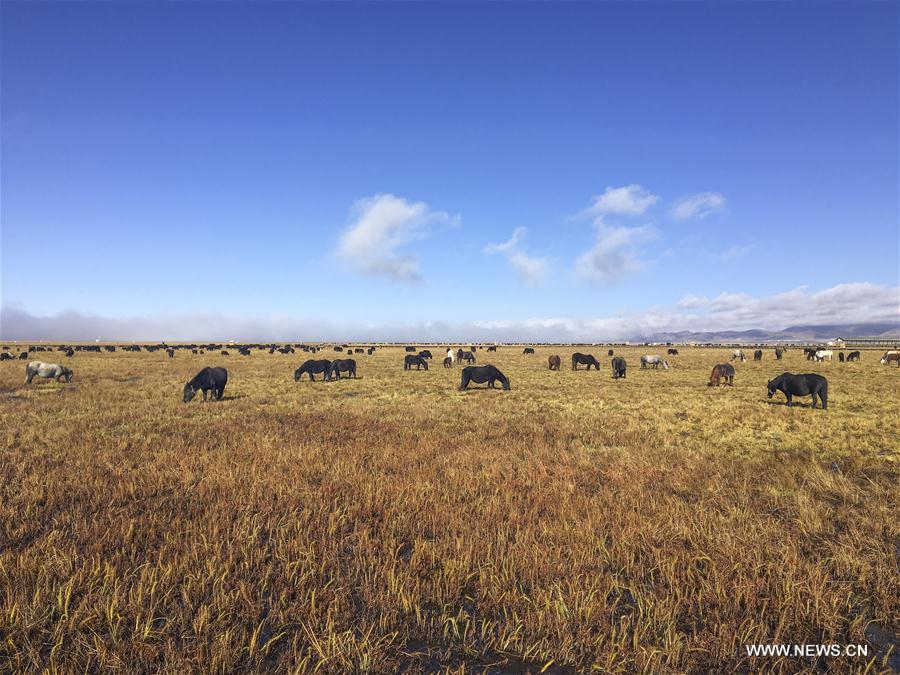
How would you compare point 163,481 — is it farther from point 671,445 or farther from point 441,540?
point 671,445

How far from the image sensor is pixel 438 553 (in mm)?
4266

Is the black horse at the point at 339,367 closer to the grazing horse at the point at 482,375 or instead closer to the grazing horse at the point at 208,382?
the grazing horse at the point at 482,375

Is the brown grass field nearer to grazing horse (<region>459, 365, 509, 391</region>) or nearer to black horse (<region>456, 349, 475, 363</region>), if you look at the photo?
grazing horse (<region>459, 365, 509, 391</region>)

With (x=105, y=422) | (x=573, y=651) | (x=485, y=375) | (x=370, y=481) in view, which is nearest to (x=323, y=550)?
(x=370, y=481)


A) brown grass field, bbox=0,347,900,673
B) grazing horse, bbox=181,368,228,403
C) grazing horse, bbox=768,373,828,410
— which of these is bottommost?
brown grass field, bbox=0,347,900,673

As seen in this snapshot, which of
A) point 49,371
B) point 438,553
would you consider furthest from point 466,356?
point 438,553

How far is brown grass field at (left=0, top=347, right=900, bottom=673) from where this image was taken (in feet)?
9.71

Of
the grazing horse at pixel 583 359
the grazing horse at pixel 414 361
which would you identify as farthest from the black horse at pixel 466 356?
the grazing horse at pixel 583 359

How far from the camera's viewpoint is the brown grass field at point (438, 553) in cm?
296

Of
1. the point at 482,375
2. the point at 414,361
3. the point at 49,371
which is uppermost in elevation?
the point at 49,371

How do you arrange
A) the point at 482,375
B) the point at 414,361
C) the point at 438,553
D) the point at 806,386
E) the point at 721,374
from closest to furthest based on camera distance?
the point at 438,553
the point at 806,386
the point at 482,375
the point at 721,374
the point at 414,361

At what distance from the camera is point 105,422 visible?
1123 cm

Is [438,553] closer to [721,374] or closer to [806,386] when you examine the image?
[806,386]

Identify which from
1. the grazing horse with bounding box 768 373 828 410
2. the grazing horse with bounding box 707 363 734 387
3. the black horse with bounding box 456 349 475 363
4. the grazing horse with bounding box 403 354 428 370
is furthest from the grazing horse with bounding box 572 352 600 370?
the grazing horse with bounding box 768 373 828 410
